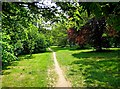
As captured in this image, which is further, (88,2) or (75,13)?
(75,13)

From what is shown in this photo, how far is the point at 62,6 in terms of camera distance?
7.25 metres

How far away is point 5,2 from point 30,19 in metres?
2.11

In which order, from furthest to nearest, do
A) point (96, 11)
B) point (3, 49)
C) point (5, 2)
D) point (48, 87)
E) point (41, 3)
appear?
point (3, 49) < point (48, 87) < point (41, 3) < point (5, 2) < point (96, 11)

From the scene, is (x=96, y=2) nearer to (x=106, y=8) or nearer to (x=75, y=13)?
(x=106, y=8)

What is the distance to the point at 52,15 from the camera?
7500 millimetres

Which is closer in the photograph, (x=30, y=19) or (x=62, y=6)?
(x=62, y=6)

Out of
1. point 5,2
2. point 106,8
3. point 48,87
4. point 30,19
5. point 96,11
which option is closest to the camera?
point 96,11

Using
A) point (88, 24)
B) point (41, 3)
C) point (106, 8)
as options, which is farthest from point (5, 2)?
point (88, 24)

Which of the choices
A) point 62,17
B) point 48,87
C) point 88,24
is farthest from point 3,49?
point 88,24

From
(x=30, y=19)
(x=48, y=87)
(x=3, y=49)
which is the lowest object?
(x=48, y=87)

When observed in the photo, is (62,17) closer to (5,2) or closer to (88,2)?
(5,2)

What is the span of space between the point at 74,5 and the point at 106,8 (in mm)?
4238

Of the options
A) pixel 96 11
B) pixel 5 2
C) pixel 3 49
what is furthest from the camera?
pixel 3 49

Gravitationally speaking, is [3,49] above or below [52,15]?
below
